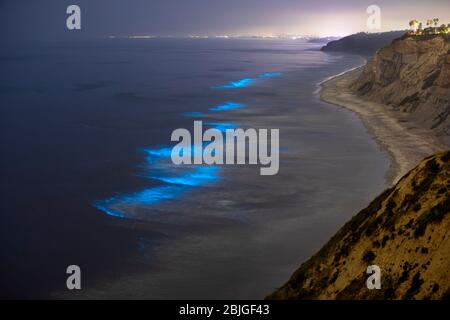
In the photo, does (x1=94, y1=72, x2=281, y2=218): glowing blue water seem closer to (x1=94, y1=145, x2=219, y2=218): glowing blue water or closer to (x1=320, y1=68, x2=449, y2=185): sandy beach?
(x1=94, y1=145, x2=219, y2=218): glowing blue water

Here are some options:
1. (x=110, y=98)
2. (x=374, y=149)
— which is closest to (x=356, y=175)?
(x=374, y=149)

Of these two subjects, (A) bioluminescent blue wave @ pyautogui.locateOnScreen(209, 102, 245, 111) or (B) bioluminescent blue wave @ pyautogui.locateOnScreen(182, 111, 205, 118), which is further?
(A) bioluminescent blue wave @ pyautogui.locateOnScreen(209, 102, 245, 111)

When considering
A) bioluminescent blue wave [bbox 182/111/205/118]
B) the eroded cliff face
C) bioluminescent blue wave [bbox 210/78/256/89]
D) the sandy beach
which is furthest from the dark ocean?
bioluminescent blue wave [bbox 210/78/256/89]

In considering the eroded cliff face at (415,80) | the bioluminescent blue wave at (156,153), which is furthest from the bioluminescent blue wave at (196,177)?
the eroded cliff face at (415,80)

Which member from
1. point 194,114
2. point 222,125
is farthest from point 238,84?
point 222,125

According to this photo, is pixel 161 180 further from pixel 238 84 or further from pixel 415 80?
pixel 238 84

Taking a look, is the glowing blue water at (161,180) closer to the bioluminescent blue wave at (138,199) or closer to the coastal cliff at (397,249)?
the bioluminescent blue wave at (138,199)
